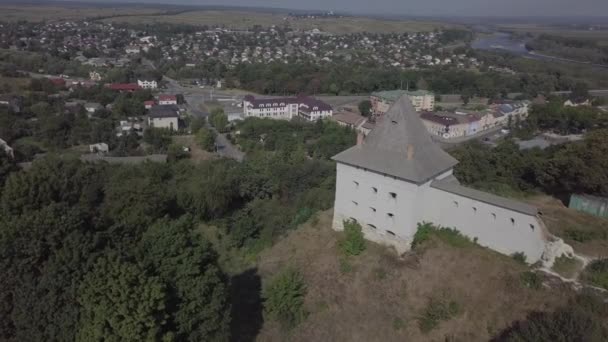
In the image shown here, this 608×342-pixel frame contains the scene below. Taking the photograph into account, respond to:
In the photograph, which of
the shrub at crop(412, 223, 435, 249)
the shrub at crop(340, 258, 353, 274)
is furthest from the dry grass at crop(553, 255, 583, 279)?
the shrub at crop(340, 258, 353, 274)

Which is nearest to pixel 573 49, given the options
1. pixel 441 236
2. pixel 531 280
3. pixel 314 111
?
pixel 314 111

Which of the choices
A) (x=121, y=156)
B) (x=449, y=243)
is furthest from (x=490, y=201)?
(x=121, y=156)

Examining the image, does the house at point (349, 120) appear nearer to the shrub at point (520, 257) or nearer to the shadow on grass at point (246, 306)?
the shadow on grass at point (246, 306)

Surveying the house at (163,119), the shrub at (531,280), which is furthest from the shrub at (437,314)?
the house at (163,119)

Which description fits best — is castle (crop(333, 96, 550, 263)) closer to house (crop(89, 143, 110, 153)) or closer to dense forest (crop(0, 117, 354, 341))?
dense forest (crop(0, 117, 354, 341))

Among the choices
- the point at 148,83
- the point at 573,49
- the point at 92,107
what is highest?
the point at 573,49

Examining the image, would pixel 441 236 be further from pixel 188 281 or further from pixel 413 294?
pixel 188 281

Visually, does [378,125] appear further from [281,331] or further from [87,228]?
[87,228]
